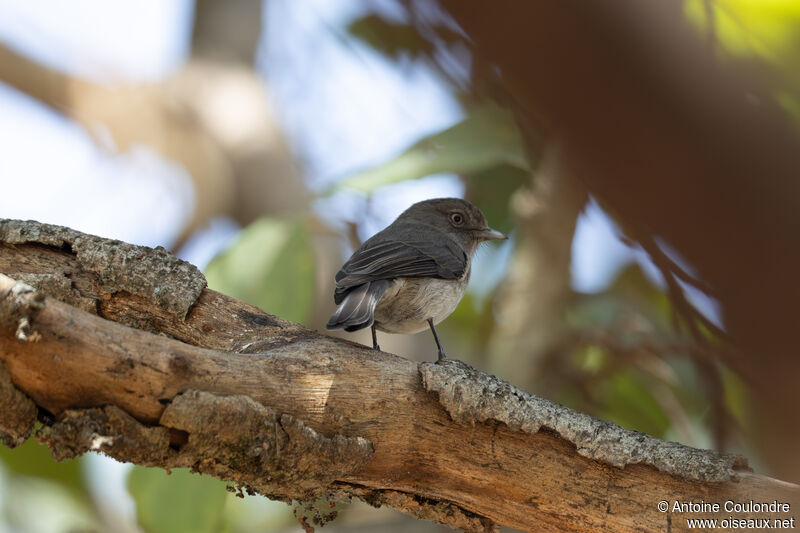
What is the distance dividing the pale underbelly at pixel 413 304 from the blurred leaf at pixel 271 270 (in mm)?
680

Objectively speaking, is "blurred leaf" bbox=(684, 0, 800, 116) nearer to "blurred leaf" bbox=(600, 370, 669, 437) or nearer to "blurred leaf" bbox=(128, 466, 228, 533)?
"blurred leaf" bbox=(128, 466, 228, 533)

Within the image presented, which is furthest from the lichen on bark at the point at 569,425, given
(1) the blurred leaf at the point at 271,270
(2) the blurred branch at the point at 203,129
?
(2) the blurred branch at the point at 203,129

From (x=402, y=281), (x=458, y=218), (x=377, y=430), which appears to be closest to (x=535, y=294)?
(x=458, y=218)

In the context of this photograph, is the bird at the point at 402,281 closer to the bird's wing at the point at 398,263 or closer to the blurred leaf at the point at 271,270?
the bird's wing at the point at 398,263

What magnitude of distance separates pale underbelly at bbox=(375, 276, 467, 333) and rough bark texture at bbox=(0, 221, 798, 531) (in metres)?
1.11

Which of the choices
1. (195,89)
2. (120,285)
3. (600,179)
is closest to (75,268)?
(120,285)

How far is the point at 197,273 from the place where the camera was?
2836 millimetres

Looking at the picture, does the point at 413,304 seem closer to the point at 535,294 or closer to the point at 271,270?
the point at 271,270

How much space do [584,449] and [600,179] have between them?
225 centimetres

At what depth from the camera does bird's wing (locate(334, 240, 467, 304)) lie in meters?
3.72

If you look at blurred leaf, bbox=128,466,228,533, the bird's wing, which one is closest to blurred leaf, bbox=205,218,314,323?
the bird's wing

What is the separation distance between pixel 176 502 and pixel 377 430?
1.83 meters

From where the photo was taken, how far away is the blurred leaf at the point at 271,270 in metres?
4.56

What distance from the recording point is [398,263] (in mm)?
3865
